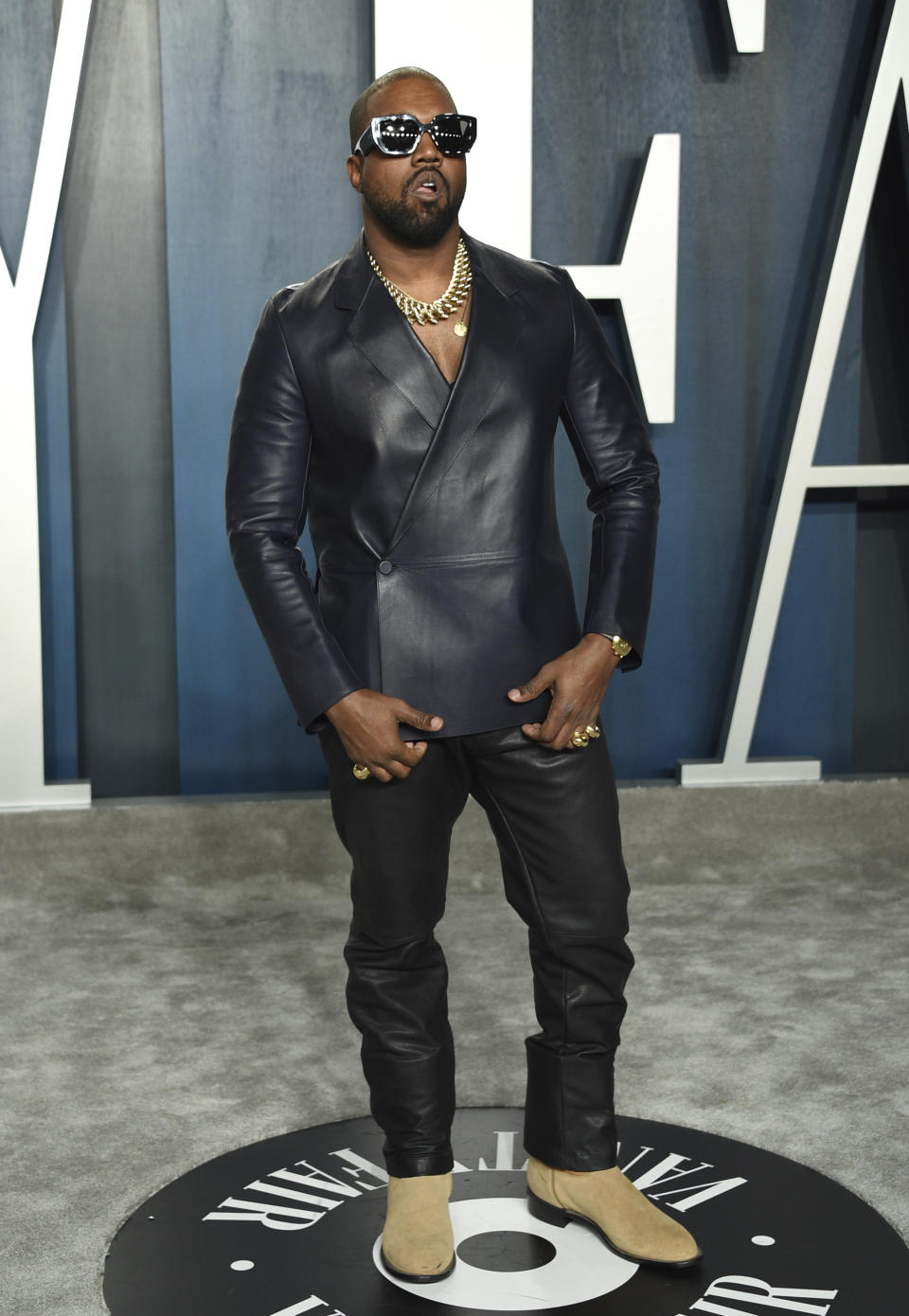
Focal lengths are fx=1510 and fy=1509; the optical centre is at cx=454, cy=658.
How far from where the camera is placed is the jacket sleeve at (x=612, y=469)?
2361 millimetres

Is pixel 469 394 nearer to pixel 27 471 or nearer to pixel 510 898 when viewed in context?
pixel 510 898

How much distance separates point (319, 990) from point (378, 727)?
1.58 meters

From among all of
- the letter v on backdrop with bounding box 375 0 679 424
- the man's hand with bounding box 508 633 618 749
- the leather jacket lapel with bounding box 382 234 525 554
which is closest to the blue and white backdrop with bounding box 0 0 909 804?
the letter v on backdrop with bounding box 375 0 679 424

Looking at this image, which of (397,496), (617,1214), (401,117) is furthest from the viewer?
(617,1214)

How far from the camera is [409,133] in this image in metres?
2.14

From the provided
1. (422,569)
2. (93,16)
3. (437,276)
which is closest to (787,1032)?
(422,569)

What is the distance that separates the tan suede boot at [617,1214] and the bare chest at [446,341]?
4.18 ft

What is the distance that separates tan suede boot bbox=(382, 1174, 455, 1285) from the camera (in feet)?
7.46

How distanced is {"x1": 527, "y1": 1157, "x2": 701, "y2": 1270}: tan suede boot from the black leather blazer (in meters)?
0.75

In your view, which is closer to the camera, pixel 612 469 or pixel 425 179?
pixel 425 179

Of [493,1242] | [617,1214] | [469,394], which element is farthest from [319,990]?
[469,394]

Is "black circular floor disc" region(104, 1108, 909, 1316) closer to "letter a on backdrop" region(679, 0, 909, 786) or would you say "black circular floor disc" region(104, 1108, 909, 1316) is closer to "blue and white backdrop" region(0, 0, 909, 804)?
"letter a on backdrop" region(679, 0, 909, 786)

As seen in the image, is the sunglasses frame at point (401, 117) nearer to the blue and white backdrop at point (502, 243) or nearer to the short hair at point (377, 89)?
the short hair at point (377, 89)

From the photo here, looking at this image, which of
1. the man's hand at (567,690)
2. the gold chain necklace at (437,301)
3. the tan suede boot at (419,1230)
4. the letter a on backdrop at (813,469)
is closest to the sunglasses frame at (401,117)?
the gold chain necklace at (437,301)
